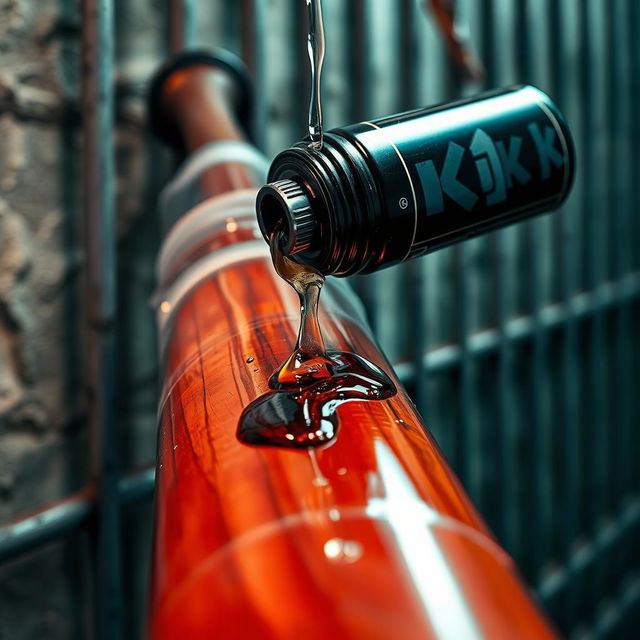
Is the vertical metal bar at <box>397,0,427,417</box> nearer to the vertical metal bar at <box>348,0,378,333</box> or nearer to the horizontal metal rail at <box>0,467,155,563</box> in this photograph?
the vertical metal bar at <box>348,0,378,333</box>

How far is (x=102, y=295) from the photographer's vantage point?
0.50 meters

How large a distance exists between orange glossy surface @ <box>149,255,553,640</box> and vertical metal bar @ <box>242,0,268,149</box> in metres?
0.35

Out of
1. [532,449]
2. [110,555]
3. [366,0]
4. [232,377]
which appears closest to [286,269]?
[232,377]

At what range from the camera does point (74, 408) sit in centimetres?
55

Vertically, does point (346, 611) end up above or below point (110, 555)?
above

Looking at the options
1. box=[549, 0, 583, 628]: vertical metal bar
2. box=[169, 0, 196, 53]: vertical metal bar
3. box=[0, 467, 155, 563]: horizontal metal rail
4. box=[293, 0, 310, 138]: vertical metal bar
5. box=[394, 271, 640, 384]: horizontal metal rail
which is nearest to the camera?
box=[0, 467, 155, 563]: horizontal metal rail

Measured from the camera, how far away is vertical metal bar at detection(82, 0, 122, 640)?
19.5 inches

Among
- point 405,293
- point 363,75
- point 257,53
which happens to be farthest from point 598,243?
point 257,53

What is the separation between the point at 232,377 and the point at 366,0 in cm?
50

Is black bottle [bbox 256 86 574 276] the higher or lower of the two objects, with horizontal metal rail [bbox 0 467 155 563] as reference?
higher

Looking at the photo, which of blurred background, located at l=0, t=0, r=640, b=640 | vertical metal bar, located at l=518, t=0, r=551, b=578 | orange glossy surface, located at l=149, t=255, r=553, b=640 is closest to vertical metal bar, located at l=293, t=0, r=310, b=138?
blurred background, located at l=0, t=0, r=640, b=640

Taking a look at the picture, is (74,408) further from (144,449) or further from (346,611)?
(346,611)

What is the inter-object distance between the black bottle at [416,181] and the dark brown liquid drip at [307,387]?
0.02 m

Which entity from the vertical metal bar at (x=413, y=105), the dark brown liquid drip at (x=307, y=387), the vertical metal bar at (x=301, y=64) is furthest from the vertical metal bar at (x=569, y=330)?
the dark brown liquid drip at (x=307, y=387)
